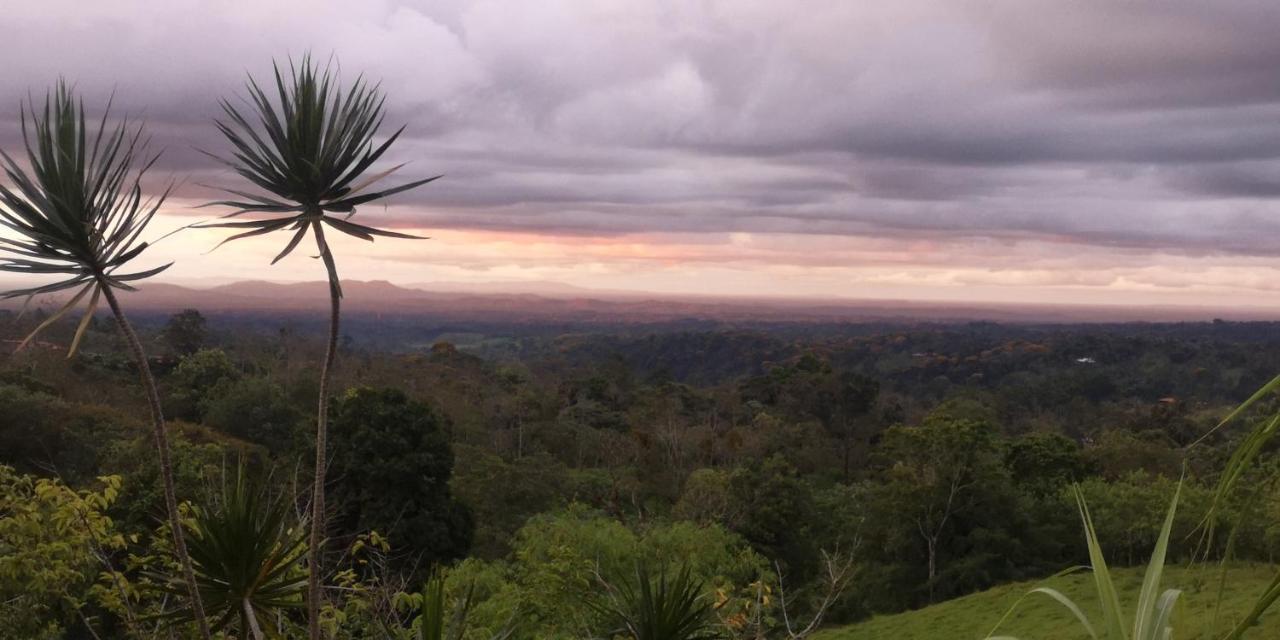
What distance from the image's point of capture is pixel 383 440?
21.5 metres

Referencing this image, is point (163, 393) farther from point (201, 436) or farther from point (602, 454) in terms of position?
point (602, 454)

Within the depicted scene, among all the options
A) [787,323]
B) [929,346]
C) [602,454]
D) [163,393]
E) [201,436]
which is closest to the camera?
[201,436]

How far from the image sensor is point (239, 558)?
427 cm

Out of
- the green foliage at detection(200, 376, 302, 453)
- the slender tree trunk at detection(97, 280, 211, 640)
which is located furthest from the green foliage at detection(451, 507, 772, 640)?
the green foliage at detection(200, 376, 302, 453)

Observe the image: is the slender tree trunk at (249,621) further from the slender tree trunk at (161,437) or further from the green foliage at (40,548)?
the green foliage at (40,548)

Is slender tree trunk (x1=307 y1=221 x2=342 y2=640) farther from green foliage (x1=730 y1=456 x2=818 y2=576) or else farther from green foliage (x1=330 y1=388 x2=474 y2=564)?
green foliage (x1=730 y1=456 x2=818 y2=576)

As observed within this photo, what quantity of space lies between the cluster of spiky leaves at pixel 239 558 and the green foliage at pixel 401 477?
1650cm

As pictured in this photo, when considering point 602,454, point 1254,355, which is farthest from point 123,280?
point 1254,355

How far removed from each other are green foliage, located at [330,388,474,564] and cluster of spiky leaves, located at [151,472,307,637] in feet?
54.1

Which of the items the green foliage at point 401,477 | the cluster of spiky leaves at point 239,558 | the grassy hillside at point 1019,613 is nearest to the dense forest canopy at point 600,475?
the green foliage at point 401,477

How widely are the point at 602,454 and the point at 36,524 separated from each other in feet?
103

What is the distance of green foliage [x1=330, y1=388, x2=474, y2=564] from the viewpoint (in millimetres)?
20594

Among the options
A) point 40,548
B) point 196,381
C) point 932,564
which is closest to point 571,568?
point 40,548

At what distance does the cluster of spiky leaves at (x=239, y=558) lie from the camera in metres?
4.20
